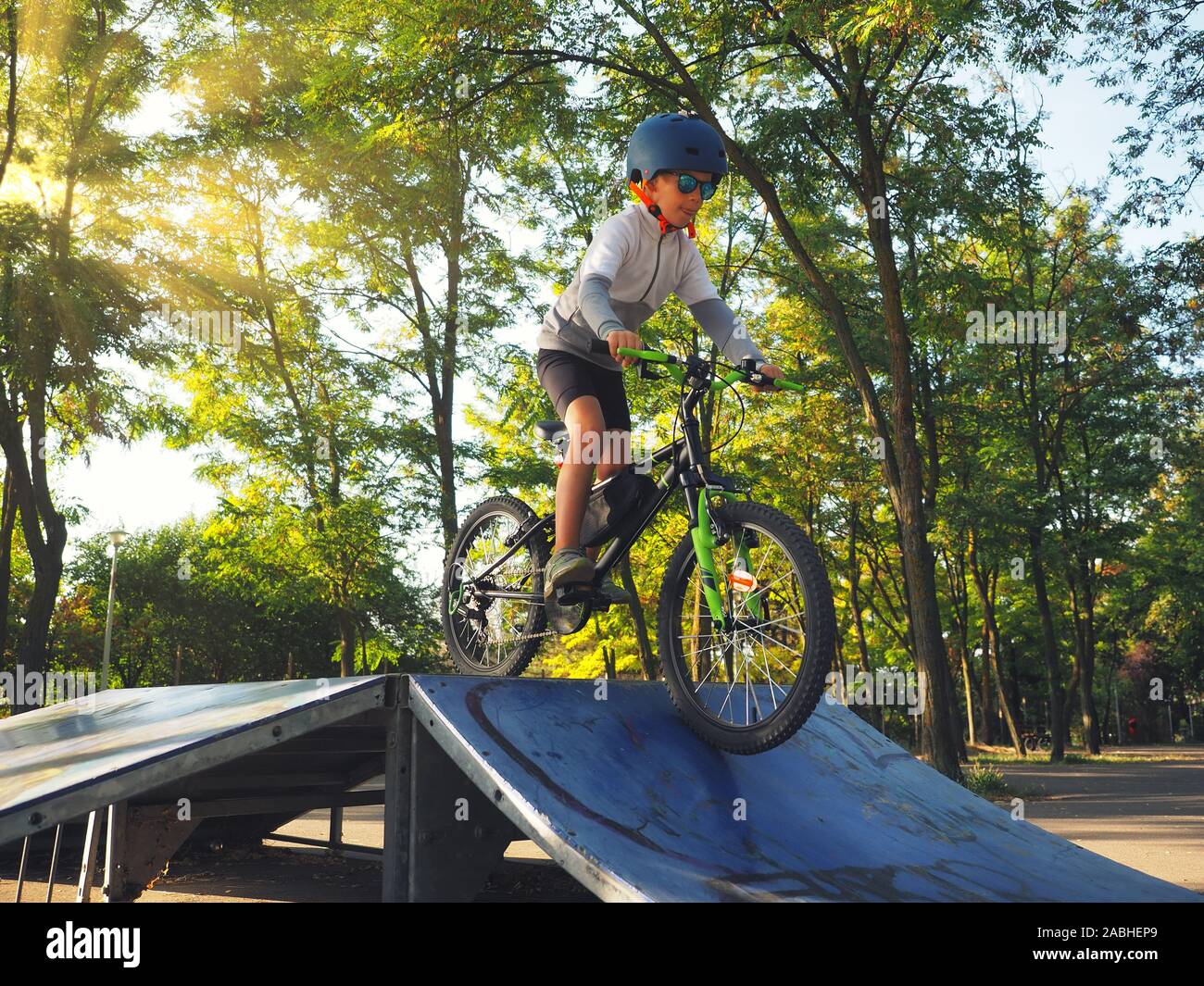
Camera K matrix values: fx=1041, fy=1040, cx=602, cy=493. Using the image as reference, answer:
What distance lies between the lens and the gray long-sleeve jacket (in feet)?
14.7

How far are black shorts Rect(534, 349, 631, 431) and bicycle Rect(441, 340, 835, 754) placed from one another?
12.7 inches

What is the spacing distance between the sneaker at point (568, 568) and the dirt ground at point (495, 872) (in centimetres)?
262

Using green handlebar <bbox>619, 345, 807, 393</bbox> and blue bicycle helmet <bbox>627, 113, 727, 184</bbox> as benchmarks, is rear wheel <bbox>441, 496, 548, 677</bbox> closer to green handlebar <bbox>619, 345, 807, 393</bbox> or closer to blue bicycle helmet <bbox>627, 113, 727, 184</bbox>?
green handlebar <bbox>619, 345, 807, 393</bbox>

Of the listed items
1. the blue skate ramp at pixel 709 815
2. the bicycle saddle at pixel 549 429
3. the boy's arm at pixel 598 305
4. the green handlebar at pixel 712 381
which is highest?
the boy's arm at pixel 598 305

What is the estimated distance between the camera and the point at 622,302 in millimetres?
4836

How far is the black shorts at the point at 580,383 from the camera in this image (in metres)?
4.79

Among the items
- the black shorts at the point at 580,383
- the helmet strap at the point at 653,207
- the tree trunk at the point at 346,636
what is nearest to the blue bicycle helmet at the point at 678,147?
the helmet strap at the point at 653,207

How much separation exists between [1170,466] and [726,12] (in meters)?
17.4

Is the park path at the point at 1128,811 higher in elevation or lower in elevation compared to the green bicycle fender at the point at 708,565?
lower

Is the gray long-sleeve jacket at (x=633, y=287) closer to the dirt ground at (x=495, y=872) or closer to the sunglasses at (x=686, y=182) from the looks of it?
the sunglasses at (x=686, y=182)

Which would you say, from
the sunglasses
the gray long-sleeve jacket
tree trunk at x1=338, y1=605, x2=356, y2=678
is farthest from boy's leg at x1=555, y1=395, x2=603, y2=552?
tree trunk at x1=338, y1=605, x2=356, y2=678

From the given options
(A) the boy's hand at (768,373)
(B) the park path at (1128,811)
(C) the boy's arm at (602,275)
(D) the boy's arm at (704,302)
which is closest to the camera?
(C) the boy's arm at (602,275)
